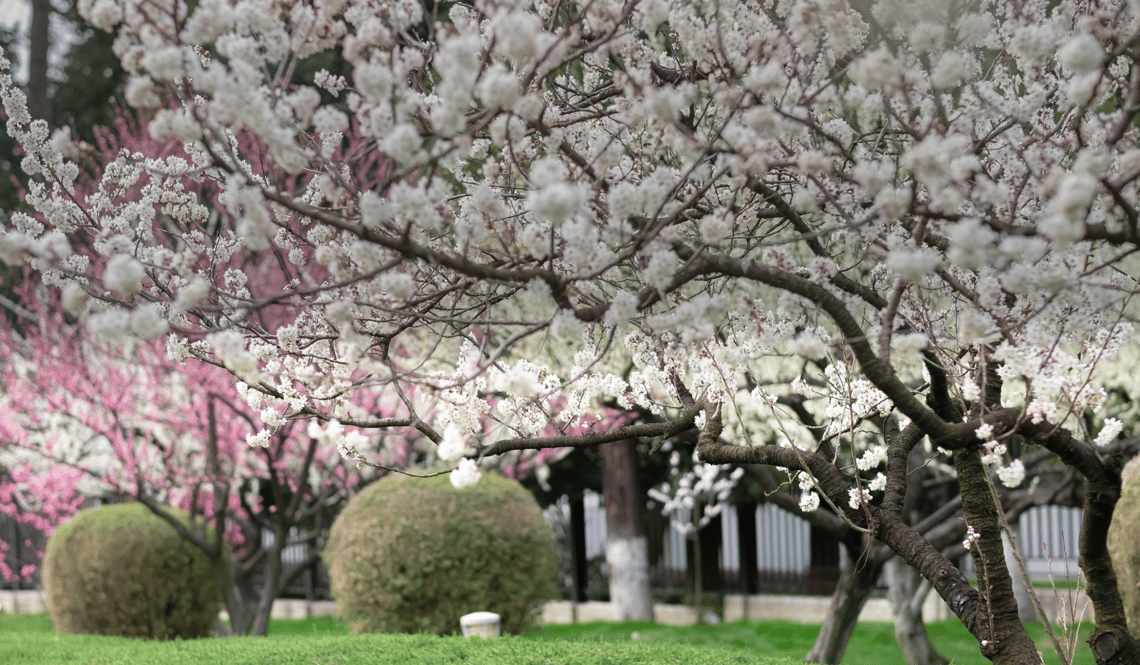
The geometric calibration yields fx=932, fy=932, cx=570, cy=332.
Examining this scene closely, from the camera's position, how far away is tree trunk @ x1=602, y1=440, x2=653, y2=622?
37.9ft

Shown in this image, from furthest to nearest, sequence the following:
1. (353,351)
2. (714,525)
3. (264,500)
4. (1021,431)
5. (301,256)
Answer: (264,500) → (714,525) → (301,256) → (1021,431) → (353,351)

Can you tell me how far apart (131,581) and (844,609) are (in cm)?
661

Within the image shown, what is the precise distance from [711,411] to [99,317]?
2.54 meters

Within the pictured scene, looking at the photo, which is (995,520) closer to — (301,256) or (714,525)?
(301,256)

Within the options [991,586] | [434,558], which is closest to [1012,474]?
[991,586]

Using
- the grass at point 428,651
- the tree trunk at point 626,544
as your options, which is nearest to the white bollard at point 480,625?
the grass at point 428,651

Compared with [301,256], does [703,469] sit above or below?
below

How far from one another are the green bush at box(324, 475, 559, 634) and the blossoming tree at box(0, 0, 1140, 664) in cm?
424

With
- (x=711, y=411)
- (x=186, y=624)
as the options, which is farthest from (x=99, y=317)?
(x=186, y=624)

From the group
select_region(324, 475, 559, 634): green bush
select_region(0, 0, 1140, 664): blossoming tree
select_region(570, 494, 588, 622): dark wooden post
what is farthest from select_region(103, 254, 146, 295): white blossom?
select_region(570, 494, 588, 622): dark wooden post

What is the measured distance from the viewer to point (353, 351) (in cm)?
262

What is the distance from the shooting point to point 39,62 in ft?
41.5

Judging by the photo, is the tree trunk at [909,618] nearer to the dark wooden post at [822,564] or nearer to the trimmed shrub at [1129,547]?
the trimmed shrub at [1129,547]

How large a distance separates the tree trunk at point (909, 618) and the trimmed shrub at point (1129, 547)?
237 cm
